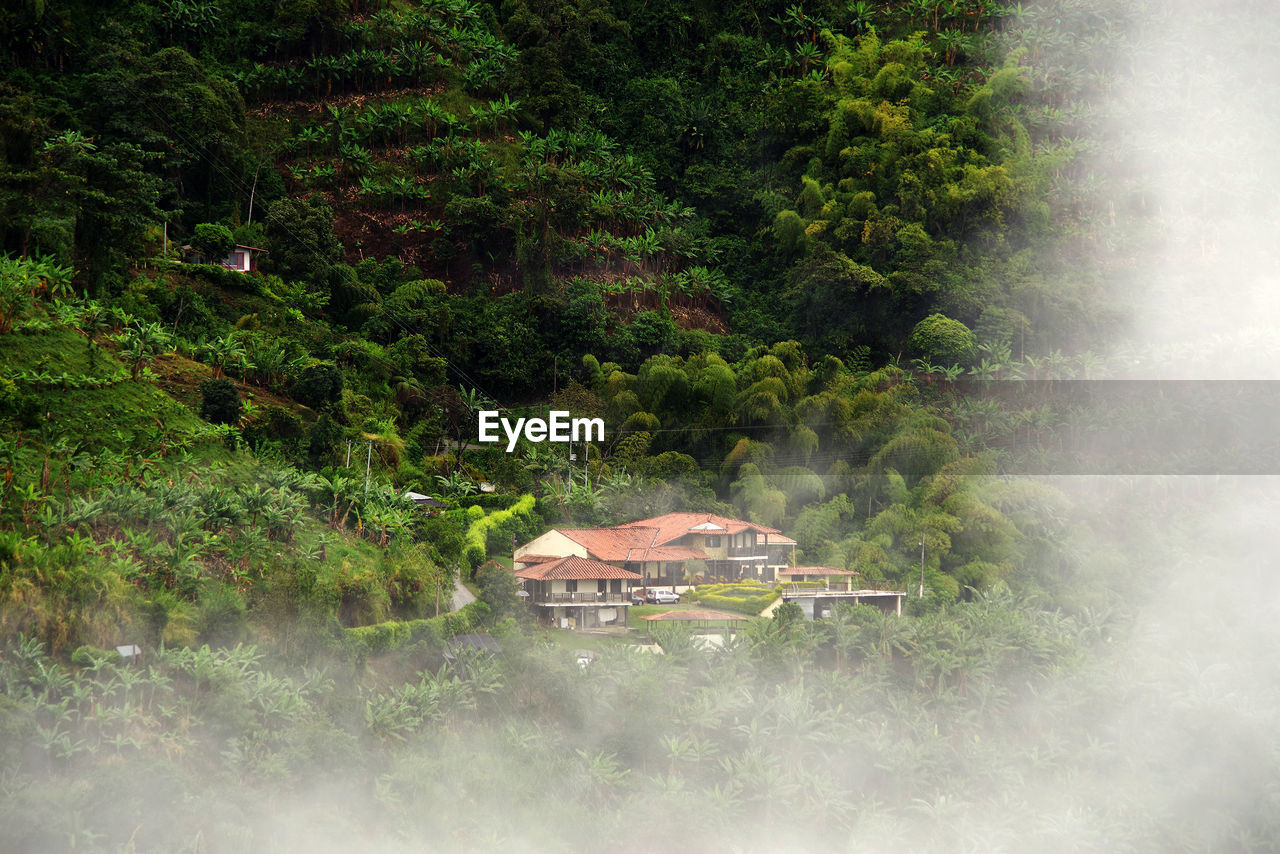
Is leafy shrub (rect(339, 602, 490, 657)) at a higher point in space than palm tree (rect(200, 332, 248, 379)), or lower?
lower

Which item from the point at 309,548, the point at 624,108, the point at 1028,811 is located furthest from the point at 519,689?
the point at 624,108

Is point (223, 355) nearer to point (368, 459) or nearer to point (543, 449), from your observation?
point (368, 459)

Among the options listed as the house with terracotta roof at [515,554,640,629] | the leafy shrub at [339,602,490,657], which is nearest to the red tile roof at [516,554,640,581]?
the house with terracotta roof at [515,554,640,629]

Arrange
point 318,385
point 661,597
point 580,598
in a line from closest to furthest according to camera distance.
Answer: point 580,598, point 661,597, point 318,385

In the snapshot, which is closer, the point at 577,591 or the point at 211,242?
the point at 577,591

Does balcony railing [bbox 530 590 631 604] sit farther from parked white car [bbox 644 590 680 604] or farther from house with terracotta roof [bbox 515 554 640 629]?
parked white car [bbox 644 590 680 604]

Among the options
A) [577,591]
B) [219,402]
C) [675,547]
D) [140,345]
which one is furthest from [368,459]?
[675,547]
